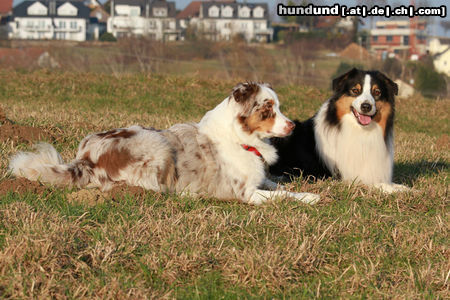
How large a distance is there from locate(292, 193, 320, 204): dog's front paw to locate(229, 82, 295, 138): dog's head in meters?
0.63

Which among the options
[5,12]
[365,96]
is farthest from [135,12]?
[5,12]

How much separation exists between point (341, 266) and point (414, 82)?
80.1ft

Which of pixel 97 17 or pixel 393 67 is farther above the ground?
pixel 97 17

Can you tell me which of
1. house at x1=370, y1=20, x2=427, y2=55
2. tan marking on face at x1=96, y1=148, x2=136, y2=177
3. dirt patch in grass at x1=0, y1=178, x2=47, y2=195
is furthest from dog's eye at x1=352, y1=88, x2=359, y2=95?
house at x1=370, y1=20, x2=427, y2=55

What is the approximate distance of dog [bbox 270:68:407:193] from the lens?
6305 mm

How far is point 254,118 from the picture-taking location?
18.2 ft

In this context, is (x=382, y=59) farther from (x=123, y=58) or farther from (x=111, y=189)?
(x=111, y=189)

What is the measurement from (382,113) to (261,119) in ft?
5.46

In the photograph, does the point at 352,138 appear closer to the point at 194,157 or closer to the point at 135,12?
the point at 194,157

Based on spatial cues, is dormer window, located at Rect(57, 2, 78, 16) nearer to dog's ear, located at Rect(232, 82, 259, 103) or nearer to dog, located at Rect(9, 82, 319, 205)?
dog, located at Rect(9, 82, 319, 205)

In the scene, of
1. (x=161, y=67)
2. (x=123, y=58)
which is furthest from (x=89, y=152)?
(x=123, y=58)

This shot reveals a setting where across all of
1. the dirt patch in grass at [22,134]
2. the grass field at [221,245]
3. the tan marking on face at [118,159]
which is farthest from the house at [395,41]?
the tan marking on face at [118,159]

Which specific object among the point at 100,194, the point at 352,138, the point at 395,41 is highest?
the point at 395,41

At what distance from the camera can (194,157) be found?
5.72 metres
